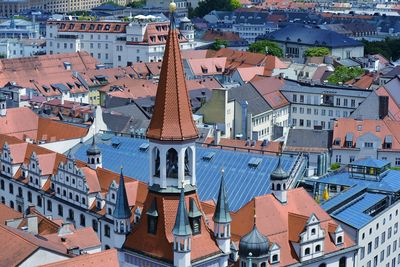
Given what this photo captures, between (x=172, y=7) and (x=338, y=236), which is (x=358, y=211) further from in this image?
(x=172, y=7)

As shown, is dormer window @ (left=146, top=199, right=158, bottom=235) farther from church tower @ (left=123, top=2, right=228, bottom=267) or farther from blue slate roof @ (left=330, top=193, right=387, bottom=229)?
blue slate roof @ (left=330, top=193, right=387, bottom=229)

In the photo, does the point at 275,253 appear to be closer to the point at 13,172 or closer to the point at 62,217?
the point at 62,217

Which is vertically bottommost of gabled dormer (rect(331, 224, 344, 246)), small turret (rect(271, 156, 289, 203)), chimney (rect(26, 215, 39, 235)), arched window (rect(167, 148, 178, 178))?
gabled dormer (rect(331, 224, 344, 246))

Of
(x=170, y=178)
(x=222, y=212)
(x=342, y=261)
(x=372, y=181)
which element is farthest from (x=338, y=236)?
(x=170, y=178)

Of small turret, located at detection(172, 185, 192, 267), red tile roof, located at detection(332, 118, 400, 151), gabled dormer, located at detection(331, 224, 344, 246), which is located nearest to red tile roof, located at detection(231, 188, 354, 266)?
gabled dormer, located at detection(331, 224, 344, 246)

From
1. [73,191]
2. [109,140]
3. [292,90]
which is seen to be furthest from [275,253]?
[292,90]

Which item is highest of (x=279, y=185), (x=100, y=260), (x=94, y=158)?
(x=279, y=185)
